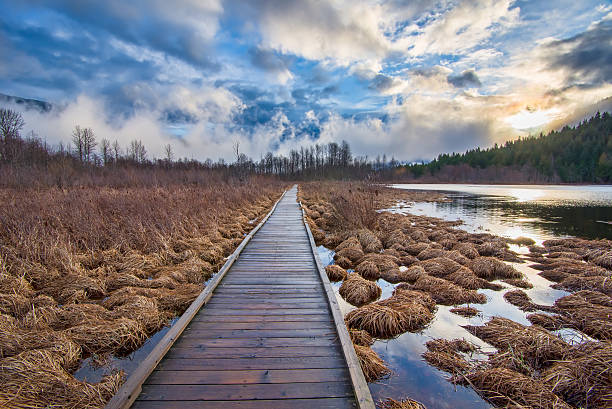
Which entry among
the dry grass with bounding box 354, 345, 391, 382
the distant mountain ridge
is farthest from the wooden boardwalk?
the distant mountain ridge

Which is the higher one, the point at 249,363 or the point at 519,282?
the point at 249,363

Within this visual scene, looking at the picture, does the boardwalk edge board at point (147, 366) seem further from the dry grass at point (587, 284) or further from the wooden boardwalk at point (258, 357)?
the dry grass at point (587, 284)

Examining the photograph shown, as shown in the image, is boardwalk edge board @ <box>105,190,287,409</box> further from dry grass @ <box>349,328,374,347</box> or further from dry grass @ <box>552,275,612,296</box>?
dry grass @ <box>552,275,612,296</box>

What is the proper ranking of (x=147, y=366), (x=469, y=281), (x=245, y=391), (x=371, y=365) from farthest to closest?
1. (x=469, y=281)
2. (x=371, y=365)
3. (x=147, y=366)
4. (x=245, y=391)

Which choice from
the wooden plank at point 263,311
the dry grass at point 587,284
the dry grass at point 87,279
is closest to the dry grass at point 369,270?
the wooden plank at point 263,311

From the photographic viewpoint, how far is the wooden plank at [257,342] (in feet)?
11.6

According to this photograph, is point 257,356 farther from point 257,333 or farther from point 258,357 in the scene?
point 257,333

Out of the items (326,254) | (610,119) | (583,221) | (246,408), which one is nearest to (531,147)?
(610,119)

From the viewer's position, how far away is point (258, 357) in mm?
3299

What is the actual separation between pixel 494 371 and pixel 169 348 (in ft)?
13.3

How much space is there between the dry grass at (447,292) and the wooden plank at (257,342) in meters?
3.68

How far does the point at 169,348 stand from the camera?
339cm

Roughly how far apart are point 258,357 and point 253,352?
124 millimetres

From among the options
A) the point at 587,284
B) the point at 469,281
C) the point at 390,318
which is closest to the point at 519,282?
the point at 587,284
